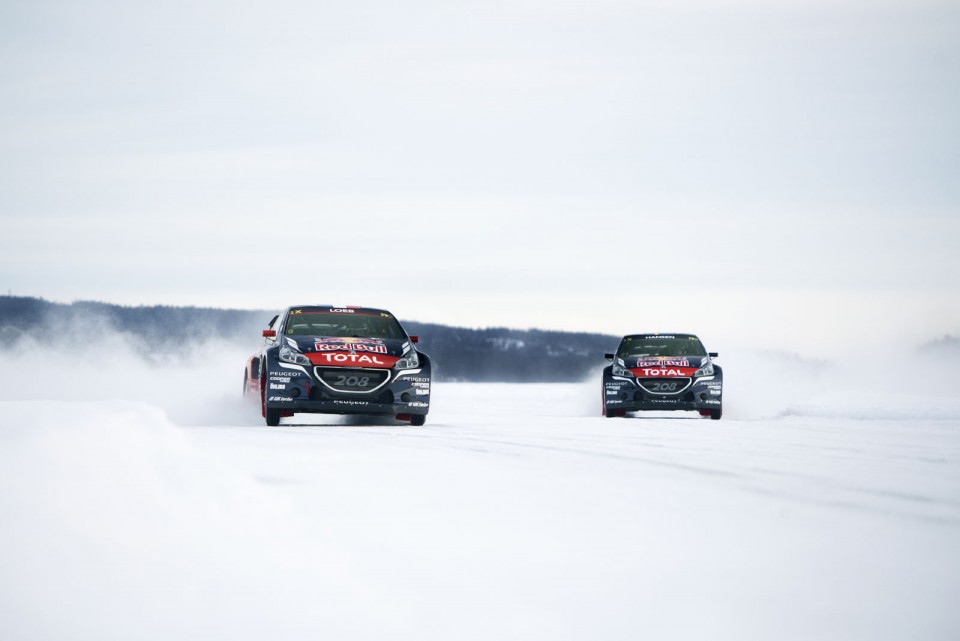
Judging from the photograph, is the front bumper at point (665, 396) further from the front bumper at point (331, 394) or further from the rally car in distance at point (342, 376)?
the front bumper at point (331, 394)

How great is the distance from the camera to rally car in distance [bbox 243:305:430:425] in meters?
12.9

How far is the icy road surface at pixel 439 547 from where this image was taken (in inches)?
154

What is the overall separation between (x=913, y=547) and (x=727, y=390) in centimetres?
1927

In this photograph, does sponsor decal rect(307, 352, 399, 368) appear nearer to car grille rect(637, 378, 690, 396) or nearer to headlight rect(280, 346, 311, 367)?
headlight rect(280, 346, 311, 367)

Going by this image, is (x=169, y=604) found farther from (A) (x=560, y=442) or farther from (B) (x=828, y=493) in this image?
(A) (x=560, y=442)

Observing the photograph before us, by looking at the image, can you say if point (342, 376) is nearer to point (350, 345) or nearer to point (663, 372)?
point (350, 345)

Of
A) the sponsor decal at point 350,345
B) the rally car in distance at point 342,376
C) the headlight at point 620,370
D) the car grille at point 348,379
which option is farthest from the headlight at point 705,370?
the car grille at point 348,379

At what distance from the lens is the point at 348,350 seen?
1307 centimetres

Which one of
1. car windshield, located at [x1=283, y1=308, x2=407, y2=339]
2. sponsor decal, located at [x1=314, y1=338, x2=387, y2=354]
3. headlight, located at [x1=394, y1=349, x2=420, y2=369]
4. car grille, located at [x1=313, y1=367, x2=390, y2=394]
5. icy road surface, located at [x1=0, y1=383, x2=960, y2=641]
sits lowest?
icy road surface, located at [x1=0, y1=383, x2=960, y2=641]

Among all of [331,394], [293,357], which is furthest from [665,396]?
[293,357]

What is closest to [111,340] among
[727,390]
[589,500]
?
[727,390]

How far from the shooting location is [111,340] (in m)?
32.9

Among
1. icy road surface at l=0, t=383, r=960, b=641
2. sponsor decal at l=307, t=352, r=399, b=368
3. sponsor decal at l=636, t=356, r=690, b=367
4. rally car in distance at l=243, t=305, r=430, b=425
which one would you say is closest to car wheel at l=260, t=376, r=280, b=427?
rally car in distance at l=243, t=305, r=430, b=425

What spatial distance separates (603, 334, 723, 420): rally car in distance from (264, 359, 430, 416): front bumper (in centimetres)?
476
